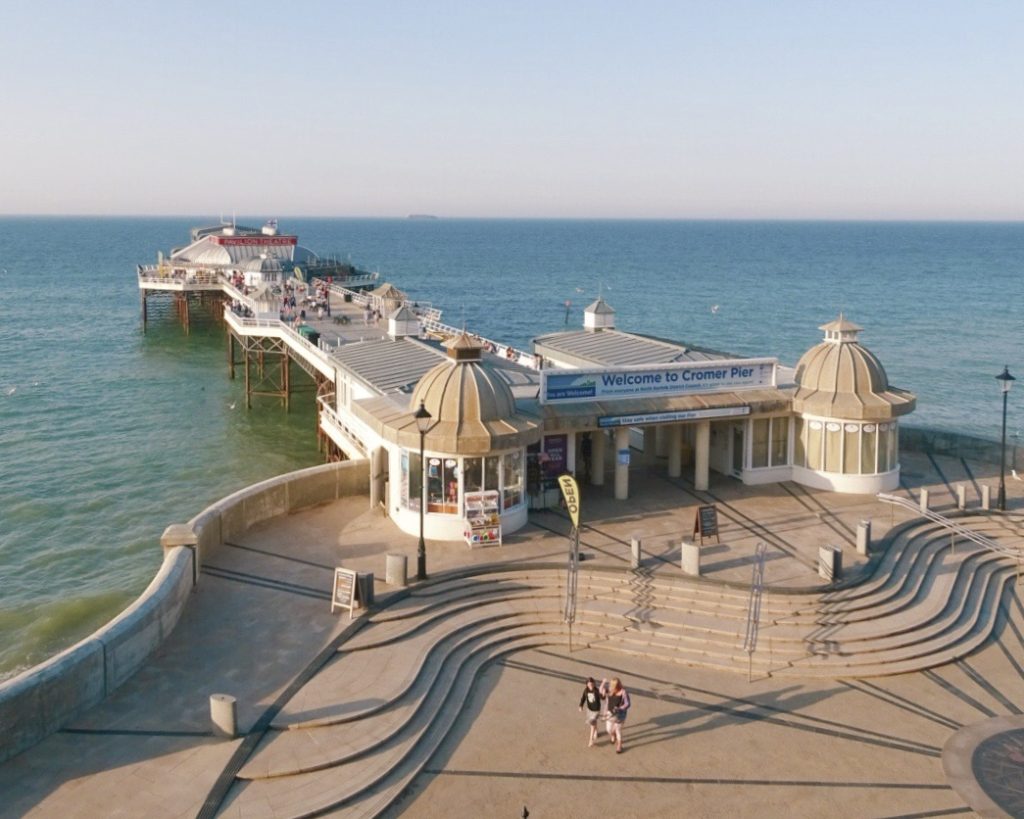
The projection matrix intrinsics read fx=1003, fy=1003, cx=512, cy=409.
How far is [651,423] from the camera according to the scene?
26.2 metres

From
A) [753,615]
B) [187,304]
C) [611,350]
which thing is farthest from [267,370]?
[753,615]

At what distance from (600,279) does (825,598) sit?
12183cm

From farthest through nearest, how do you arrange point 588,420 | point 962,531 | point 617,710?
point 588,420 → point 962,531 → point 617,710

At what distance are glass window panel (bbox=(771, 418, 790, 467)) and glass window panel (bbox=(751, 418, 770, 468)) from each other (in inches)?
8.1

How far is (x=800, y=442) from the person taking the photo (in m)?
27.9

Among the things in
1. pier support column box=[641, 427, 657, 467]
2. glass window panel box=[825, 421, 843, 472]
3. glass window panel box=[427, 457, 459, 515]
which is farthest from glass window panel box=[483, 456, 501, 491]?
glass window panel box=[825, 421, 843, 472]

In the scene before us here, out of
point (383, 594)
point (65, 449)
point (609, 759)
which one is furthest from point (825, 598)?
point (65, 449)

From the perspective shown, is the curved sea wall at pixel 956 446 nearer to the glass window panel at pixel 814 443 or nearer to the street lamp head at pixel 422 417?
the glass window panel at pixel 814 443

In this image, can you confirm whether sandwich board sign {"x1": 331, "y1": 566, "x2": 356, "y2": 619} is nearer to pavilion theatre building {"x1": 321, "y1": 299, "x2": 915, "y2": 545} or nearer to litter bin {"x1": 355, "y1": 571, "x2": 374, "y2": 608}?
litter bin {"x1": 355, "y1": 571, "x2": 374, "y2": 608}

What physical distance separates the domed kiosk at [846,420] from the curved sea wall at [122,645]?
558 inches

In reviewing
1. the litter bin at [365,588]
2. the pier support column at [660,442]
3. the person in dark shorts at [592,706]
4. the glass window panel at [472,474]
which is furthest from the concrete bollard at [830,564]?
the pier support column at [660,442]

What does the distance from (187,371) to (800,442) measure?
4356cm

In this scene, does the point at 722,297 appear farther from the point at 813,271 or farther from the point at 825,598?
the point at 825,598

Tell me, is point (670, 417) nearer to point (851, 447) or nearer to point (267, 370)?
point (851, 447)
